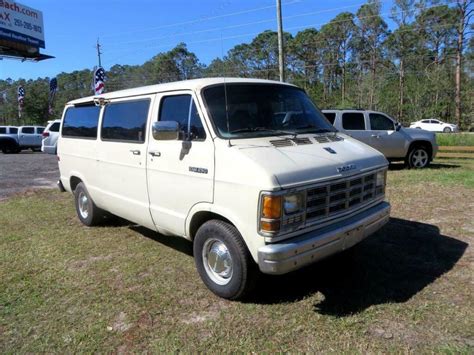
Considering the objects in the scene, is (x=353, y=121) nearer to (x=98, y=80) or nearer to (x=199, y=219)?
(x=98, y=80)

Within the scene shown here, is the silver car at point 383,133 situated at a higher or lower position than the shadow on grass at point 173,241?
higher

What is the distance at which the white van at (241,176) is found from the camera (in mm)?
3445

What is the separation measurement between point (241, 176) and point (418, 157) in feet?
36.4

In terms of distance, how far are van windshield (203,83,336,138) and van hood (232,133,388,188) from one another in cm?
20

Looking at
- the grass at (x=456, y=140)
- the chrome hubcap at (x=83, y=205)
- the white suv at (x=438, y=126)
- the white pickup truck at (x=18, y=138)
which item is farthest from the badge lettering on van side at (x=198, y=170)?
the white suv at (x=438, y=126)

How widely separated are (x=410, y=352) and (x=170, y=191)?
8.85 ft

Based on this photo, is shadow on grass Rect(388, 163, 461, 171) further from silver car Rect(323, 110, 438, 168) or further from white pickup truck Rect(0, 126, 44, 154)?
white pickup truck Rect(0, 126, 44, 154)

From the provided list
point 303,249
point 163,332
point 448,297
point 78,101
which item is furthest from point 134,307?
point 78,101

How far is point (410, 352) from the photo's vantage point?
10.1 feet

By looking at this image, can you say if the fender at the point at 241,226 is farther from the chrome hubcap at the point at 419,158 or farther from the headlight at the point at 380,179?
the chrome hubcap at the point at 419,158

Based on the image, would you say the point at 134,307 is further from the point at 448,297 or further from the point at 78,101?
the point at 78,101

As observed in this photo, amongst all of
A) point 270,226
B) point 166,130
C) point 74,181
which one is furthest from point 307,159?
point 74,181

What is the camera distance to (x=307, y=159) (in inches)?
146

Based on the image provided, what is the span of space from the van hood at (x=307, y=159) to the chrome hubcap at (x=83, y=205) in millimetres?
3864
